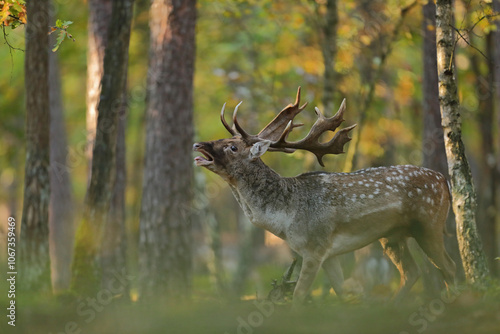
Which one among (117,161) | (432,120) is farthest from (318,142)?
(117,161)

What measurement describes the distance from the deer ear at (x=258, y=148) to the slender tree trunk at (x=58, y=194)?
9555mm

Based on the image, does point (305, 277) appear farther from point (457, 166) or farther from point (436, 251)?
point (457, 166)

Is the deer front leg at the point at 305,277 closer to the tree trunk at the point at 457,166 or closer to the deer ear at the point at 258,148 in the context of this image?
the deer ear at the point at 258,148

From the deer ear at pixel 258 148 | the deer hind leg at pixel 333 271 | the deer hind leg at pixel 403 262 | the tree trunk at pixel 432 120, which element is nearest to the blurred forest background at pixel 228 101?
the tree trunk at pixel 432 120

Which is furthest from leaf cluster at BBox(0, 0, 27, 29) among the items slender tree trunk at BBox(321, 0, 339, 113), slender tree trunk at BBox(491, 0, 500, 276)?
slender tree trunk at BBox(321, 0, 339, 113)

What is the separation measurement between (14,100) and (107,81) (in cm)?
1200

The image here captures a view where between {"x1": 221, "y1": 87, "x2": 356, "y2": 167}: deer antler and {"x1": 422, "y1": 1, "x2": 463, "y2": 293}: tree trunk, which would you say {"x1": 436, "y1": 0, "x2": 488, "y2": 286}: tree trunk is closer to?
{"x1": 221, "y1": 87, "x2": 356, "y2": 167}: deer antler

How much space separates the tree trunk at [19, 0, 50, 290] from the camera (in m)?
9.45

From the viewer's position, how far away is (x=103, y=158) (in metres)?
9.38

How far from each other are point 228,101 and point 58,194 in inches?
204

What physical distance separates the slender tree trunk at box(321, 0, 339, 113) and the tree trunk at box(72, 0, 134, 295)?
5.12 meters

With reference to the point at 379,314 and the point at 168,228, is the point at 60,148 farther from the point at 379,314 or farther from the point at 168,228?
the point at 379,314

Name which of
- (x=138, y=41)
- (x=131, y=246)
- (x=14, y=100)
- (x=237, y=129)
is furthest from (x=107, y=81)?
(x=131, y=246)

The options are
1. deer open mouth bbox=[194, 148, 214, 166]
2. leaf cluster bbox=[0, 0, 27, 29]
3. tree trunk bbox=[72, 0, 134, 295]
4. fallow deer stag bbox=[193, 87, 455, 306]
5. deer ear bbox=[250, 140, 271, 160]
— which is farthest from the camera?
tree trunk bbox=[72, 0, 134, 295]
